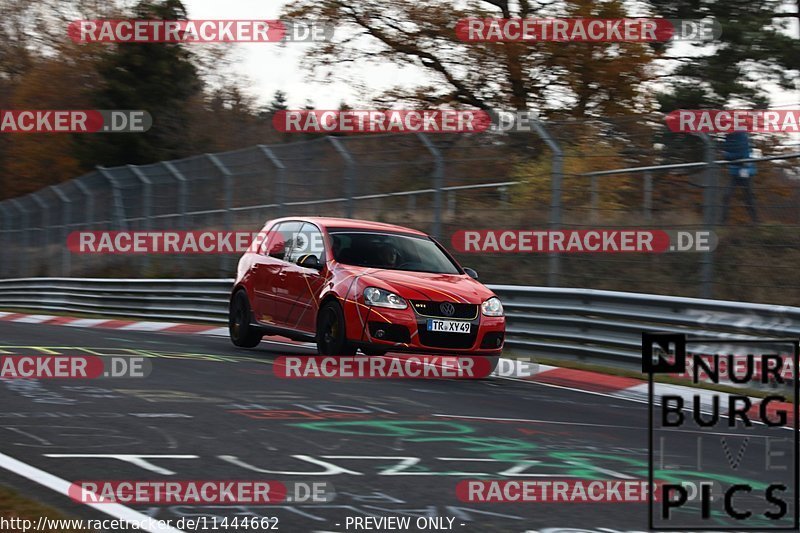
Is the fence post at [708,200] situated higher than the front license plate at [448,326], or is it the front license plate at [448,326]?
the fence post at [708,200]

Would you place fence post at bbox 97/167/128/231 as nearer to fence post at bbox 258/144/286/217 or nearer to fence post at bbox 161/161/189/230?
fence post at bbox 161/161/189/230

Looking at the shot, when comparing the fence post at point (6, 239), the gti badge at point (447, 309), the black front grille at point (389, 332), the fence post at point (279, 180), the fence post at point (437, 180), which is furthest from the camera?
the fence post at point (6, 239)

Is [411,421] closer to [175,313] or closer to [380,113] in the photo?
[175,313]

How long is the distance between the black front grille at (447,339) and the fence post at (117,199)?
16.1 meters

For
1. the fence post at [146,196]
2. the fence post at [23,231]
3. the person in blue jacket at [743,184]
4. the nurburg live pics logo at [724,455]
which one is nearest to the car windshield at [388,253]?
the person in blue jacket at [743,184]

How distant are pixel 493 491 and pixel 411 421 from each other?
97.7 inches

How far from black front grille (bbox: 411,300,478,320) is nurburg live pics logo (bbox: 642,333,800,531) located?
7.47 feet

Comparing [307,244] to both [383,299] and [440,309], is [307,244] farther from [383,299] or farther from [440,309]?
[440,309]

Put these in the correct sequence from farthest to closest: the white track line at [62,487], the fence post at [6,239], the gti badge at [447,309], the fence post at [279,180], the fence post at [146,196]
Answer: the fence post at [6,239], the fence post at [146,196], the fence post at [279,180], the gti badge at [447,309], the white track line at [62,487]

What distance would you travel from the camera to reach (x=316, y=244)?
13477 mm

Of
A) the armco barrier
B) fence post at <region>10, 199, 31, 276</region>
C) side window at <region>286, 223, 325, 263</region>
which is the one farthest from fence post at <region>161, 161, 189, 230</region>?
fence post at <region>10, 199, 31, 276</region>

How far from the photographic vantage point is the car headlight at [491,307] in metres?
12.3

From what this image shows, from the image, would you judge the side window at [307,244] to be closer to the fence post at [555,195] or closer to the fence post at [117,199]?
the fence post at [555,195]

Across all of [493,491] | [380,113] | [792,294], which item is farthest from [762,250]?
[380,113]
